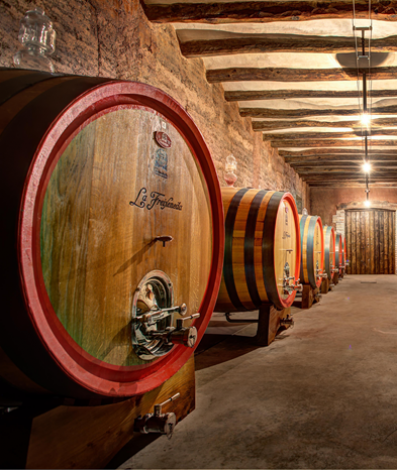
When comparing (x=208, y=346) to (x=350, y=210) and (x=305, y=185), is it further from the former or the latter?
(x=350, y=210)

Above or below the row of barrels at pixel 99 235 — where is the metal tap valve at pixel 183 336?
below

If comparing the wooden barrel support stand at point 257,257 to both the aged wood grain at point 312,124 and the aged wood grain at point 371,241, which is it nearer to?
the aged wood grain at point 312,124

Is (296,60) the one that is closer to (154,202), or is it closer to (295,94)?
(295,94)

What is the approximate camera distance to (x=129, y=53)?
3.25 m

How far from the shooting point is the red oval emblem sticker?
4.33 feet

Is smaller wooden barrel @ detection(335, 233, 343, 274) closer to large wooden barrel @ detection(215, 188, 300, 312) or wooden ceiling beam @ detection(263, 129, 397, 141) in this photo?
wooden ceiling beam @ detection(263, 129, 397, 141)

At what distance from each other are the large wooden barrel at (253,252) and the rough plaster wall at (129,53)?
4.98ft

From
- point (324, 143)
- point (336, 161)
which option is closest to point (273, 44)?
point (324, 143)

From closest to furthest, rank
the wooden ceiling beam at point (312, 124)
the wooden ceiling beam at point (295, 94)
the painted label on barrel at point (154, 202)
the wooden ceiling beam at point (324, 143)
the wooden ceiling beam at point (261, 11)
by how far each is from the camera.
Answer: the painted label on barrel at point (154, 202) < the wooden ceiling beam at point (261, 11) < the wooden ceiling beam at point (295, 94) < the wooden ceiling beam at point (312, 124) < the wooden ceiling beam at point (324, 143)

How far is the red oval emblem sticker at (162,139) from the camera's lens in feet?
4.33

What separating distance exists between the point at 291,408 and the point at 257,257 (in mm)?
1219

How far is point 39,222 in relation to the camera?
2.83 ft

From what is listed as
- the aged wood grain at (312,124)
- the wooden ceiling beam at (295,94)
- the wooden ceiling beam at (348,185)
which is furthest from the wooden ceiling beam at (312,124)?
the wooden ceiling beam at (348,185)

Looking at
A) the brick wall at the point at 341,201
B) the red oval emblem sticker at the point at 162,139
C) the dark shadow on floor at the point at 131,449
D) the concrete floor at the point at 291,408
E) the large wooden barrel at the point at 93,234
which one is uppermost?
the brick wall at the point at 341,201
